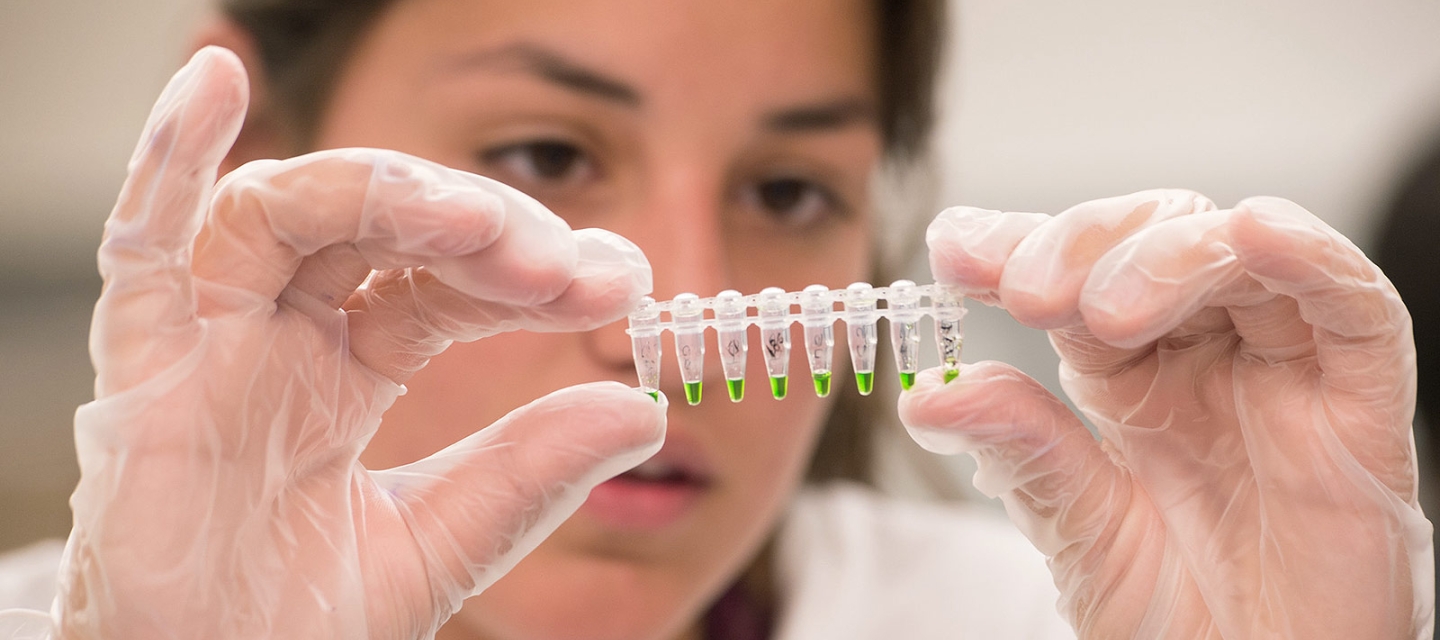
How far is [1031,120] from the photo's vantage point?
3309mm

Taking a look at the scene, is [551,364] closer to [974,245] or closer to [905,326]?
[905,326]

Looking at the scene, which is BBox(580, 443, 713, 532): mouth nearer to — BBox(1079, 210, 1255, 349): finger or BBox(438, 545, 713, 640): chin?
BBox(438, 545, 713, 640): chin

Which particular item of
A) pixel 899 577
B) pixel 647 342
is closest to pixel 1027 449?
pixel 647 342

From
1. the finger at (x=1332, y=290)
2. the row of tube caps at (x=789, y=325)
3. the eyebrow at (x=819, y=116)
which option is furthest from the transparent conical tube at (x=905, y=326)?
the eyebrow at (x=819, y=116)

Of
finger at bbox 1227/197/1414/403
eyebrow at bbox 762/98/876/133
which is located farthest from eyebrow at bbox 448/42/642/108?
finger at bbox 1227/197/1414/403

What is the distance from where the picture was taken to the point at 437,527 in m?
1.04

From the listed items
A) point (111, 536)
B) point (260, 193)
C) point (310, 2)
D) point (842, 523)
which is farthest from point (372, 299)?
point (842, 523)

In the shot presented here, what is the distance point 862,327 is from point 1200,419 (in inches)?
16.1

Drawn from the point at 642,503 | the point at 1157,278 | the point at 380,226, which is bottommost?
the point at 642,503

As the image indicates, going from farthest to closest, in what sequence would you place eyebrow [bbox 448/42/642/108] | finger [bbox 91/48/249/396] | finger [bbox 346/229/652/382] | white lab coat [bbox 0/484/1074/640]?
white lab coat [bbox 0/484/1074/640]
eyebrow [bbox 448/42/642/108]
finger [bbox 346/229/652/382]
finger [bbox 91/48/249/396]

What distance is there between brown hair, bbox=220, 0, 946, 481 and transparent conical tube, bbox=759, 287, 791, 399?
33.5 inches

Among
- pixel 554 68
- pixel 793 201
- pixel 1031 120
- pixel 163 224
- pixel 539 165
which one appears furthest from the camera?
pixel 1031 120

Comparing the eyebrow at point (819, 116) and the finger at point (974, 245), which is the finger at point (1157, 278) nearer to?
the finger at point (974, 245)

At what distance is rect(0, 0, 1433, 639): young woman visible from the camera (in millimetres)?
885
